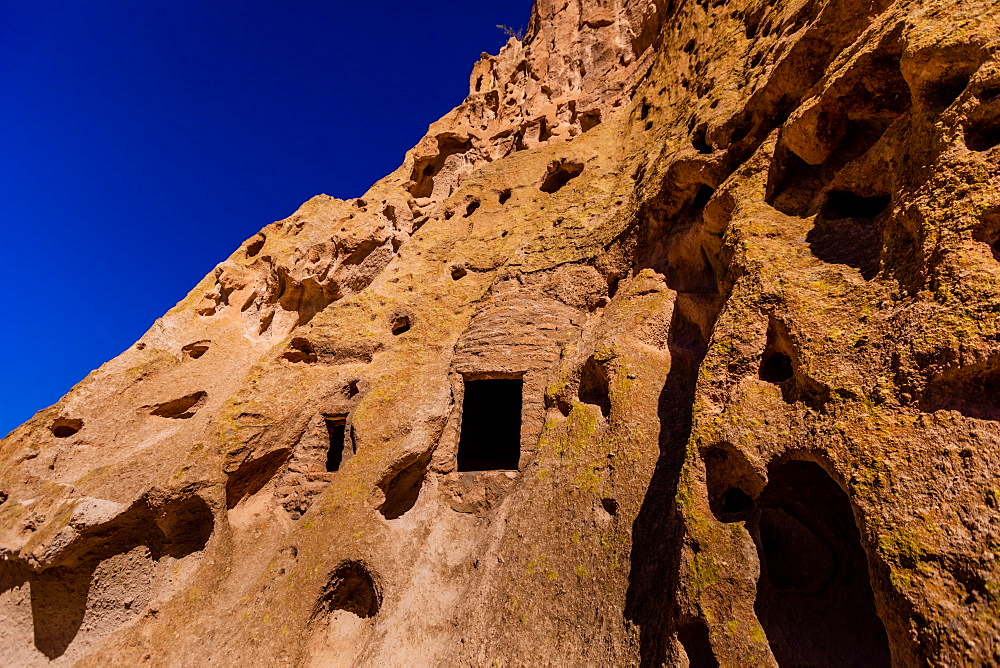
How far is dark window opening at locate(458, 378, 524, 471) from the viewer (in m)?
11.2

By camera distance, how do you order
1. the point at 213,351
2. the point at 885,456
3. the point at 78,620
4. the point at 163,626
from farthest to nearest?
the point at 213,351
the point at 78,620
the point at 163,626
the point at 885,456

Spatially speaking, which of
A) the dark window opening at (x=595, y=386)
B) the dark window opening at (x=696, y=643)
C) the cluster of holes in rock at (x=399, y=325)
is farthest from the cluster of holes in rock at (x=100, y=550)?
the dark window opening at (x=696, y=643)

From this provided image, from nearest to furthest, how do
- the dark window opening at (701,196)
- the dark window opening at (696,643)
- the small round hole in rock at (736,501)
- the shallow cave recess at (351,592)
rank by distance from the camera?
1. the dark window opening at (696,643)
2. the small round hole in rock at (736,501)
3. the shallow cave recess at (351,592)
4. the dark window opening at (701,196)

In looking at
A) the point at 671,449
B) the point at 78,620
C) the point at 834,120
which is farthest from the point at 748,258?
the point at 78,620

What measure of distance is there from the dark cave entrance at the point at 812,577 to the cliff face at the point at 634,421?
23mm

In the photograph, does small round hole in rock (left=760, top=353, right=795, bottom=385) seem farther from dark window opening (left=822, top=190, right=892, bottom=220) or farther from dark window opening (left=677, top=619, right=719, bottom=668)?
dark window opening (left=677, top=619, right=719, bottom=668)

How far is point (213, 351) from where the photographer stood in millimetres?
12500

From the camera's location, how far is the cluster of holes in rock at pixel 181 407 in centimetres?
1080

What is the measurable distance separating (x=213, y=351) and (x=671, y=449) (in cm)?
1114

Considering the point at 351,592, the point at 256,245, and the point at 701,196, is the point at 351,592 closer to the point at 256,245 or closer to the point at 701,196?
the point at 701,196

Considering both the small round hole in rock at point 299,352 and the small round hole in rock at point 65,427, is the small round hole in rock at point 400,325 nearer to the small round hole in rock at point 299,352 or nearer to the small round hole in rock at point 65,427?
the small round hole in rock at point 299,352

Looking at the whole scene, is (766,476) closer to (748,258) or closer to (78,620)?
(748,258)

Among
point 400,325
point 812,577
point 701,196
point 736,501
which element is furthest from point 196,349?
point 812,577

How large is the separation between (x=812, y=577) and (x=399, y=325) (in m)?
6.92
